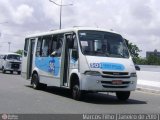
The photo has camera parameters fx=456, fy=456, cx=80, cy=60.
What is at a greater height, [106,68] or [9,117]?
[106,68]

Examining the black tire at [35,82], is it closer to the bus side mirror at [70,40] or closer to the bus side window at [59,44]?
the bus side window at [59,44]

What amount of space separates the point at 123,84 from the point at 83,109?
2.83 metres

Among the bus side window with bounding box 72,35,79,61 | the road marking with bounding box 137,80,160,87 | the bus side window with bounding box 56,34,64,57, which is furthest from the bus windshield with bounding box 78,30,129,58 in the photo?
the road marking with bounding box 137,80,160,87

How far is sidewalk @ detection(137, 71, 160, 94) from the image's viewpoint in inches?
938

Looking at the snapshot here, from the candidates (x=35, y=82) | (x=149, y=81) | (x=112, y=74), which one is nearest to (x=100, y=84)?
(x=112, y=74)

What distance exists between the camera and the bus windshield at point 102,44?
16.5 m

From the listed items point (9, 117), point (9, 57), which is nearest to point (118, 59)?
point (9, 117)

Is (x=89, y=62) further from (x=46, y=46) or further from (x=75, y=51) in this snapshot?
(x=46, y=46)

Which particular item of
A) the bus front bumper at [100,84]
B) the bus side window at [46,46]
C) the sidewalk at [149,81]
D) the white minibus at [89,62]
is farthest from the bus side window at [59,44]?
the sidewalk at [149,81]

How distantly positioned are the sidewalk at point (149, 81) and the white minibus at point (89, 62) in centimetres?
638

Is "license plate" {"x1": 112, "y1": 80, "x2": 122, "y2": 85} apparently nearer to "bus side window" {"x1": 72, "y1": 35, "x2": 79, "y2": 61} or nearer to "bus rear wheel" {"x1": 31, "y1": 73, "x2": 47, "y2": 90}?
"bus side window" {"x1": 72, "y1": 35, "x2": 79, "y2": 61}

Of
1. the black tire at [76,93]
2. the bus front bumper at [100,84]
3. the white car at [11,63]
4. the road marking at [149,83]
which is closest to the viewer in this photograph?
the bus front bumper at [100,84]

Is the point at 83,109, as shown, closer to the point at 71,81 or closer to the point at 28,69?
the point at 71,81

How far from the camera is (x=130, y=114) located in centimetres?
1262
